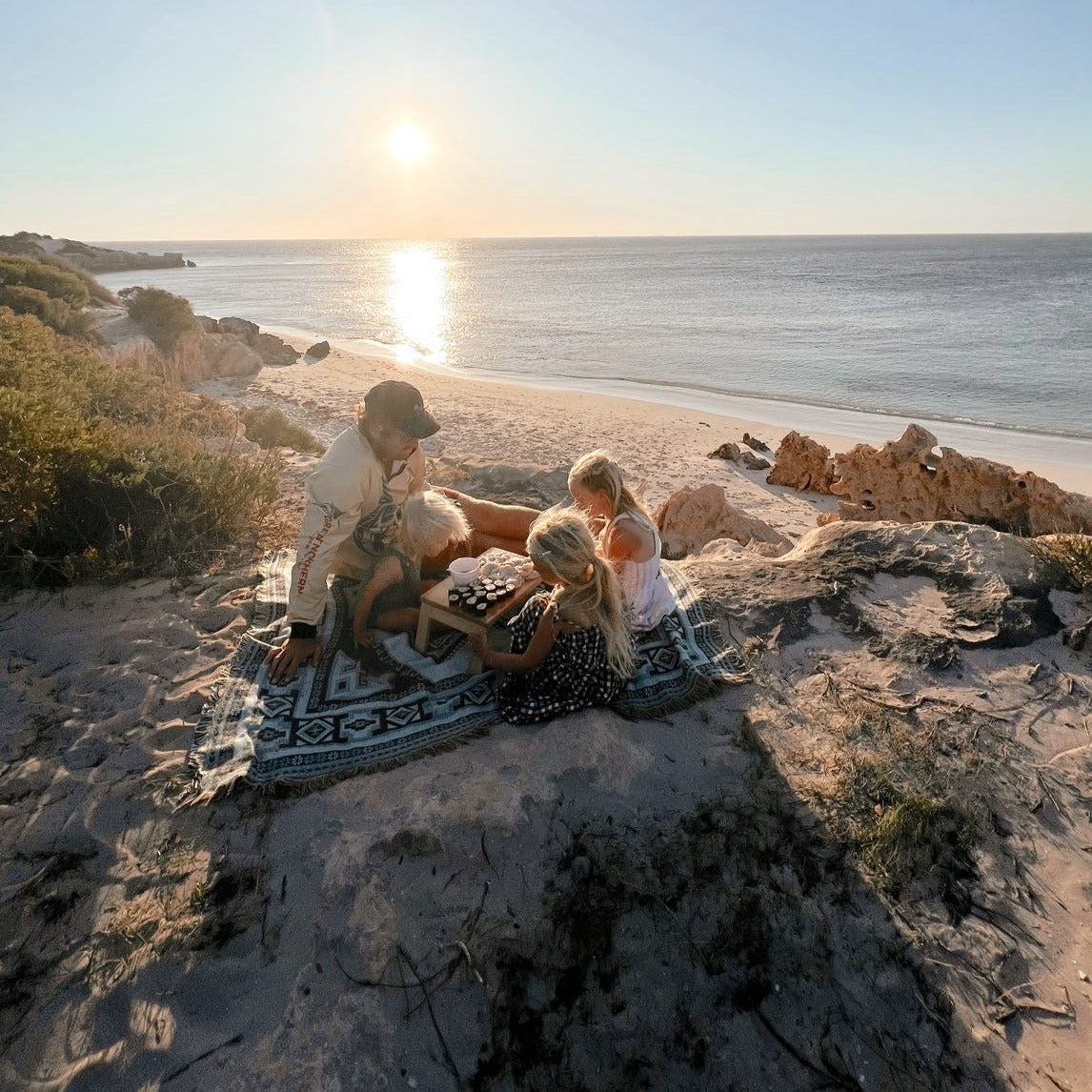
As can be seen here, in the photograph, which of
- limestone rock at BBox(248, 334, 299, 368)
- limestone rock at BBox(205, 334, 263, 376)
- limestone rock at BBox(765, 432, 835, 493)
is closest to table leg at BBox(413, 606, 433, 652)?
limestone rock at BBox(765, 432, 835, 493)

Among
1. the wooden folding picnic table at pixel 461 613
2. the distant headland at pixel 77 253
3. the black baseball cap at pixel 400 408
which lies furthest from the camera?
the distant headland at pixel 77 253

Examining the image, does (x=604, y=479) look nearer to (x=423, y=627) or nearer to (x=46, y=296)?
(x=423, y=627)

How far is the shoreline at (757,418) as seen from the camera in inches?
545

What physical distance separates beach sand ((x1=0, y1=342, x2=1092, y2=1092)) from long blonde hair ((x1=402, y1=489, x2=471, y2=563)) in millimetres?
1309

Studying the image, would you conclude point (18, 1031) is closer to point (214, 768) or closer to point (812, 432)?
point (214, 768)

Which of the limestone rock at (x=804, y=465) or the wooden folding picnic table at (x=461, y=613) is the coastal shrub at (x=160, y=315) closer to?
the limestone rock at (x=804, y=465)

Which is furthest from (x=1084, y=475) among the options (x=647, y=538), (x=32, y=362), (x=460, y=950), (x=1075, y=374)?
(x=32, y=362)

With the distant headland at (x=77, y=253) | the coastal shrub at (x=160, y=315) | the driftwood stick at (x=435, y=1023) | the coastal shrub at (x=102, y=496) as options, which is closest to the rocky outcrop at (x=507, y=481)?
the coastal shrub at (x=102, y=496)

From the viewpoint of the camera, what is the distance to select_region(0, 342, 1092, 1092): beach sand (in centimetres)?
247

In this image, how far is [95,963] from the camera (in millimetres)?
2646

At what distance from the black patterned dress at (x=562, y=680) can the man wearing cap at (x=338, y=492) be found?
1.24 metres

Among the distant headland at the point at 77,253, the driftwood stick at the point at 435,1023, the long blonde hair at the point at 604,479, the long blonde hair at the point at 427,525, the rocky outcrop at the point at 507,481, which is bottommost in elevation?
the distant headland at the point at 77,253

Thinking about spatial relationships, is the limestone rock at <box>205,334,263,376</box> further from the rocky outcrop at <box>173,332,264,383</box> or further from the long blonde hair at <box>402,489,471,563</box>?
the long blonde hair at <box>402,489,471,563</box>

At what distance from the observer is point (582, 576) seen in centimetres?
361
